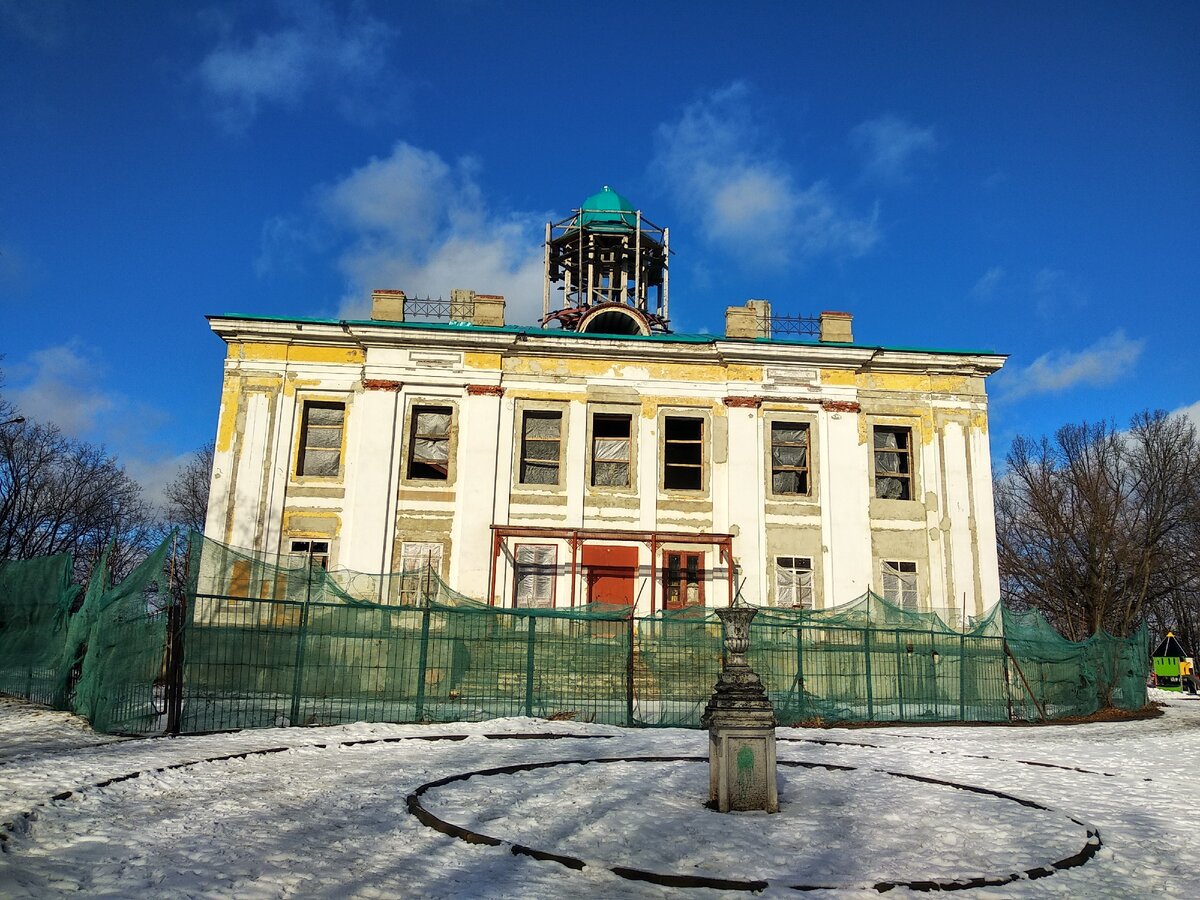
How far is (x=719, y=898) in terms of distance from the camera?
5.55 meters

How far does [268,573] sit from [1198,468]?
4065 centimetres

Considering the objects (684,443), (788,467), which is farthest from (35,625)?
(788,467)

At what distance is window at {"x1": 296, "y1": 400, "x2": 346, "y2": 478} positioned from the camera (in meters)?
25.4

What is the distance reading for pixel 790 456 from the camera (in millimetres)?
26312

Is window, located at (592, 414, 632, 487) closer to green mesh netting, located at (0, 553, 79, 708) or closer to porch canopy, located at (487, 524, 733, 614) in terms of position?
porch canopy, located at (487, 524, 733, 614)

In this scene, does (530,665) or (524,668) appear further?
(524,668)

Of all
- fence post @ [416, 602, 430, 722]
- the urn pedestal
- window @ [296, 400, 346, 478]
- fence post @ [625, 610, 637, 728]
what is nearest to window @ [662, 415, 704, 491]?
window @ [296, 400, 346, 478]

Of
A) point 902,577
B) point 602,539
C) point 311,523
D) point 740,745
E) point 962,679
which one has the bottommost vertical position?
point 740,745

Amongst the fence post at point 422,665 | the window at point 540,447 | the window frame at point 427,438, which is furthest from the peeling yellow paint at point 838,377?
the fence post at point 422,665

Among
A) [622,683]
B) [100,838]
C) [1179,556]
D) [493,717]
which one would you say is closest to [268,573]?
[493,717]

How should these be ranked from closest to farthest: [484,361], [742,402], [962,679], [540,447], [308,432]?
[962,679] → [308,432] → [484,361] → [540,447] → [742,402]

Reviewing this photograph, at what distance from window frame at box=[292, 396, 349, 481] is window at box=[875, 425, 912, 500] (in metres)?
15.1

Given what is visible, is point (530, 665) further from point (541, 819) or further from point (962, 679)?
point (962, 679)

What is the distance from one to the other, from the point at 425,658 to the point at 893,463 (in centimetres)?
1655
